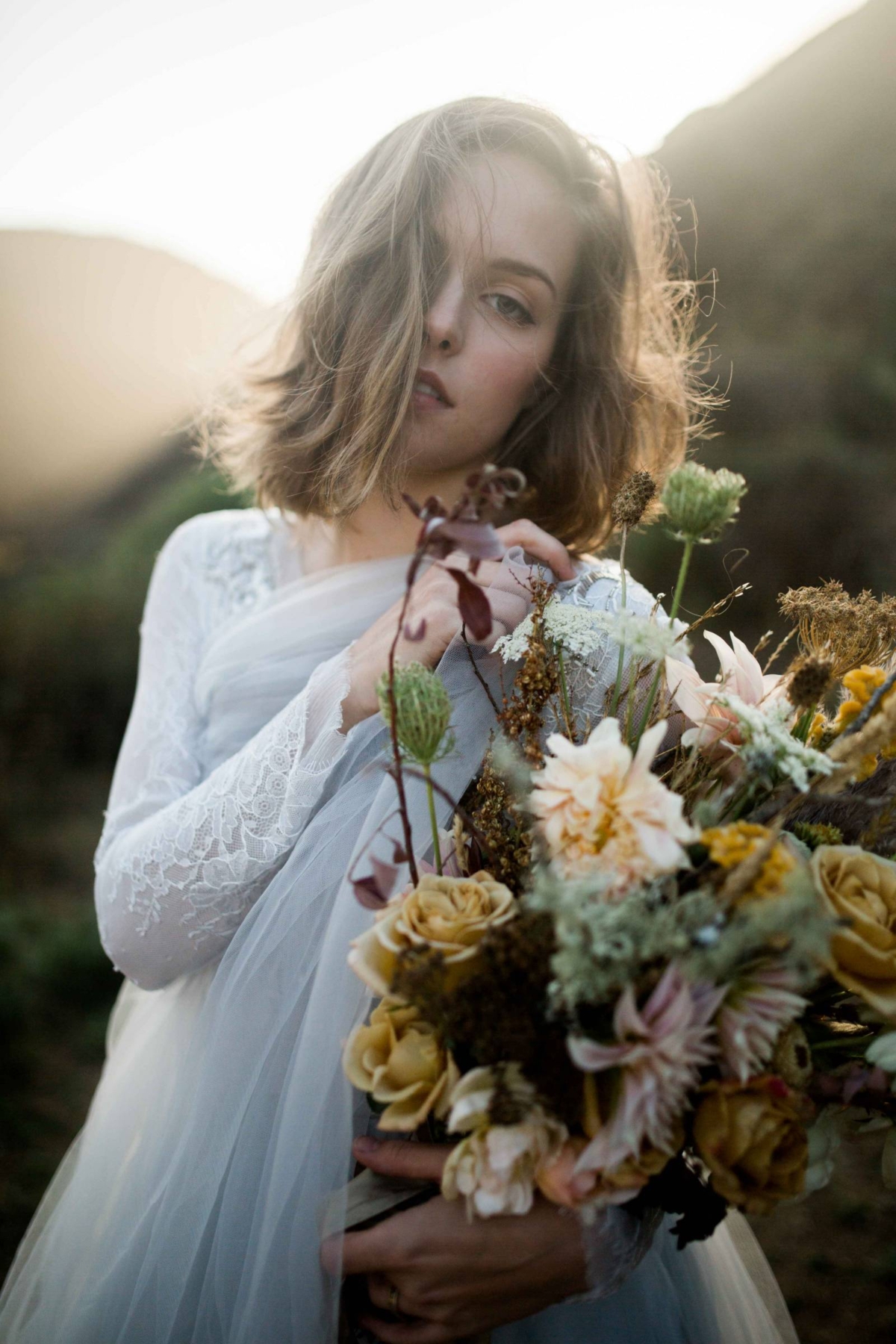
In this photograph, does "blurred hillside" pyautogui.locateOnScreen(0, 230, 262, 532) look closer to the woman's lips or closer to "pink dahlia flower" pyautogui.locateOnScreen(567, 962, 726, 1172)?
the woman's lips

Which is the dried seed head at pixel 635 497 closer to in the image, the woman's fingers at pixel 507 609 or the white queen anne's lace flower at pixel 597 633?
the white queen anne's lace flower at pixel 597 633

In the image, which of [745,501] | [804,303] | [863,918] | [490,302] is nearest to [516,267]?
[490,302]

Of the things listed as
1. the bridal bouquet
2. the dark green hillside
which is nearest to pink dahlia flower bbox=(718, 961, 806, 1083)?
the bridal bouquet

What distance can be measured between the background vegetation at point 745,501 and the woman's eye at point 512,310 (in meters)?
2.36

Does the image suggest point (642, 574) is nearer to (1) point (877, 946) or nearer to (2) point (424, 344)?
(2) point (424, 344)

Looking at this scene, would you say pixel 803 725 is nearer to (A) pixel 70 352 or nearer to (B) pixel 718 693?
(B) pixel 718 693

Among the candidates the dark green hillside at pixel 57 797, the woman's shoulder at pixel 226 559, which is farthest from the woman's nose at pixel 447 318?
the dark green hillside at pixel 57 797

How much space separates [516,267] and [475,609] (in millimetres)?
960

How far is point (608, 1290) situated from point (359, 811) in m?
0.62

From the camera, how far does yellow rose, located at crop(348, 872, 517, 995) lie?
0.70 metres

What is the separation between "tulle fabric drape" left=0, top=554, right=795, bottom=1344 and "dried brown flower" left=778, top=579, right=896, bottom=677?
0.41m

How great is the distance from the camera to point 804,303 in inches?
190

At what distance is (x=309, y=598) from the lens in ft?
5.30

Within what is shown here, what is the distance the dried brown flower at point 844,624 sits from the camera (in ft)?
2.89
